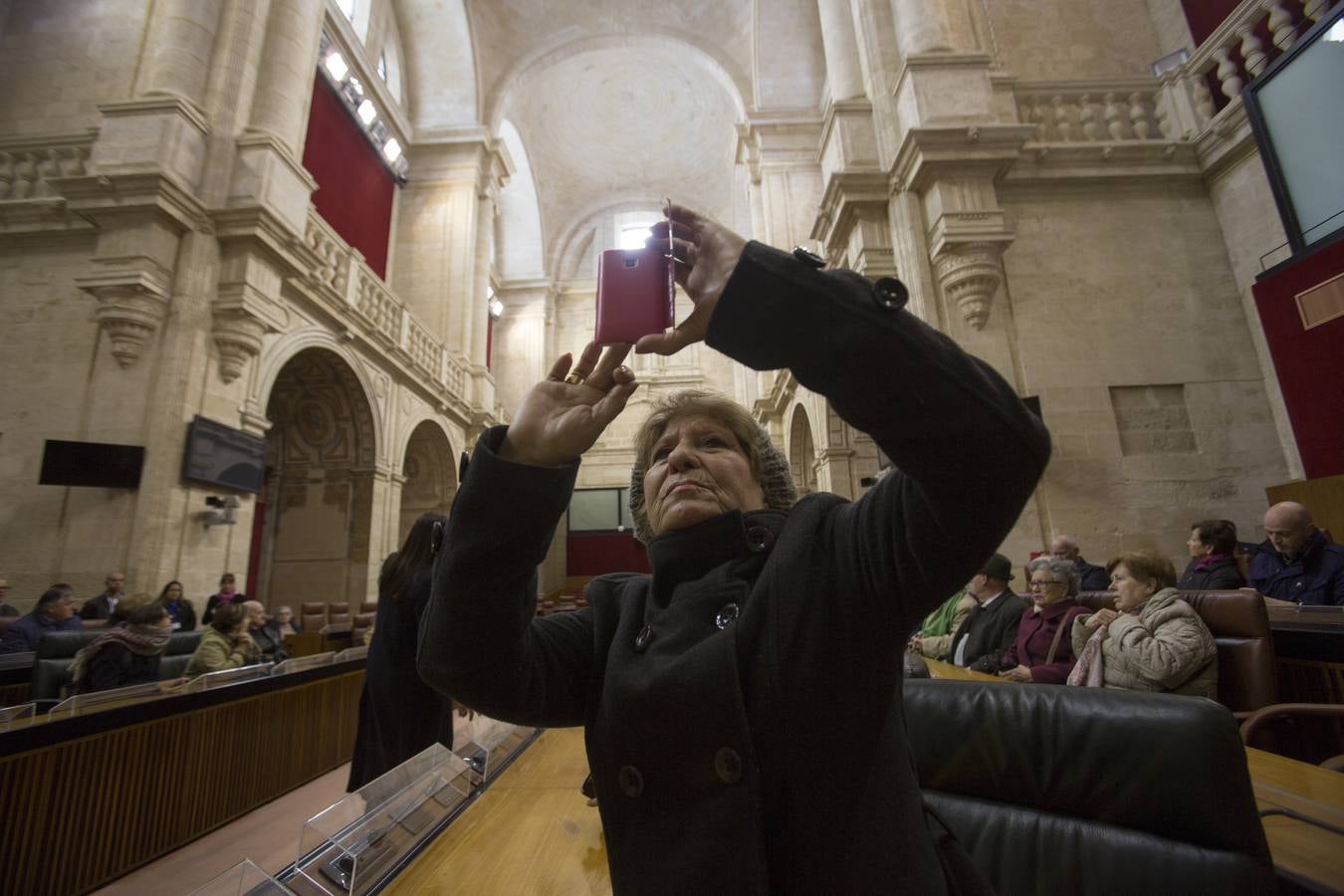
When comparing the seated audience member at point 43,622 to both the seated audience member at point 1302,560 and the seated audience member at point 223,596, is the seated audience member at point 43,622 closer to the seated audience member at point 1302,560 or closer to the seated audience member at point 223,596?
the seated audience member at point 223,596

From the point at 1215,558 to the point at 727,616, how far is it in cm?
416

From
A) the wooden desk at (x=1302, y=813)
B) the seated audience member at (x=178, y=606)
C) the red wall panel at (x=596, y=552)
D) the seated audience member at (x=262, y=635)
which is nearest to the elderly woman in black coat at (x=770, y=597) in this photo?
the wooden desk at (x=1302, y=813)

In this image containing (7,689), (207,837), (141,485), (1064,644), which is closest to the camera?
(1064,644)

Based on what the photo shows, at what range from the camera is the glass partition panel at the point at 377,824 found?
3.16ft

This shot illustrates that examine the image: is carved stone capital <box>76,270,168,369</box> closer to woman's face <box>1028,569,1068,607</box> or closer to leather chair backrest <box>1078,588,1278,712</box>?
woman's face <box>1028,569,1068,607</box>

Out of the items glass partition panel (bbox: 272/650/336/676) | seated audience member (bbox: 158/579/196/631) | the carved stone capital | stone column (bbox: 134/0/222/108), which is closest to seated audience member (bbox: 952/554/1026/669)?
glass partition panel (bbox: 272/650/336/676)

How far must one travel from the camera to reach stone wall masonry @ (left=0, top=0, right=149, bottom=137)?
321 inches

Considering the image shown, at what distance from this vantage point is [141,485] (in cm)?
622

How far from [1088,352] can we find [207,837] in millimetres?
7935

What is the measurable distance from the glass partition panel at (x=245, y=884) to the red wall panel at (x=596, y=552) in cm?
1916

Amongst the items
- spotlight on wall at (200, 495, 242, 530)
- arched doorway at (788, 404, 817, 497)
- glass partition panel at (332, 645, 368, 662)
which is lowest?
glass partition panel at (332, 645, 368, 662)

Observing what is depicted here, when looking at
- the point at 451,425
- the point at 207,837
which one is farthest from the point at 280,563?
the point at 207,837

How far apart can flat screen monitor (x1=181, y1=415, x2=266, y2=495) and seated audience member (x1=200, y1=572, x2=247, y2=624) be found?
0.96m

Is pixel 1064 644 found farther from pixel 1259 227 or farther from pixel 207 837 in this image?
pixel 1259 227
